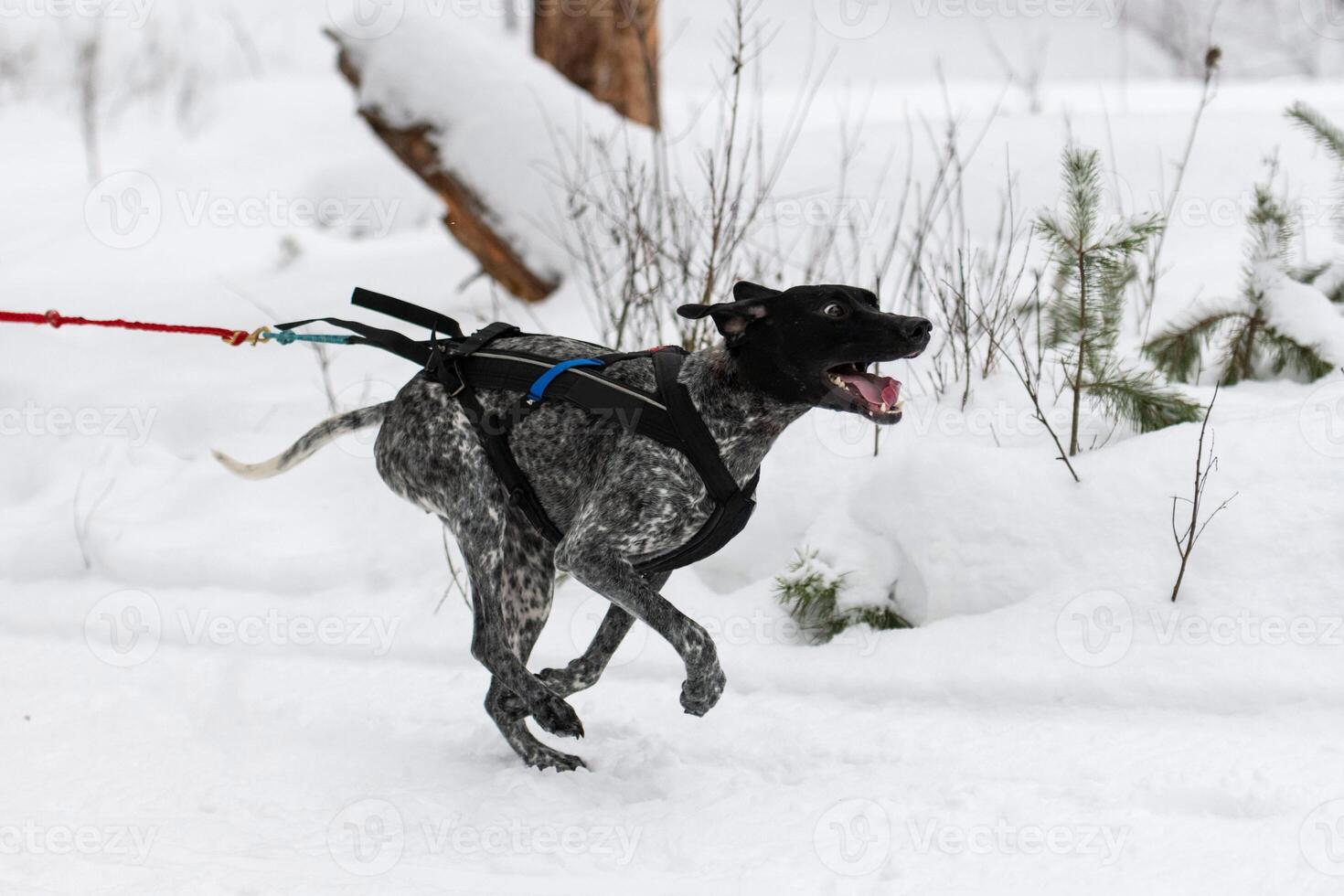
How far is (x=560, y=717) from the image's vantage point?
351 centimetres

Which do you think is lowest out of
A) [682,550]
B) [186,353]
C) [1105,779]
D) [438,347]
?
[186,353]

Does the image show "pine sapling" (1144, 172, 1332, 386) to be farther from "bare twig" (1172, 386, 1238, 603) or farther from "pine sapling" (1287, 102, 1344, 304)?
"bare twig" (1172, 386, 1238, 603)

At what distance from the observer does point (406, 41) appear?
7098mm

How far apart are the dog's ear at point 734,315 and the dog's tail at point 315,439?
1.12 m

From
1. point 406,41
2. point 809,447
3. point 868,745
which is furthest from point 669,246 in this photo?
point 868,745

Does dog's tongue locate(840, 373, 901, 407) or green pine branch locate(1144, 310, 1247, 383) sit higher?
dog's tongue locate(840, 373, 901, 407)

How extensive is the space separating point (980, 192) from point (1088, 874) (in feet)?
16.1

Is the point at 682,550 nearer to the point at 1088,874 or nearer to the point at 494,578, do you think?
the point at 494,578

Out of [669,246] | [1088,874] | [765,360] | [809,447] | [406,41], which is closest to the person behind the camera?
[1088,874]

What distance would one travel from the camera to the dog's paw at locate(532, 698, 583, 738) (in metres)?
3.51

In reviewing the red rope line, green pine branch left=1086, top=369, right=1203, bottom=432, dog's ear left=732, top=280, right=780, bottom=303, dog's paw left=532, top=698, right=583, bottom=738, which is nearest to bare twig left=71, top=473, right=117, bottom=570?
the red rope line

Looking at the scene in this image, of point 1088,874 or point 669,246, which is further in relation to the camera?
point 669,246

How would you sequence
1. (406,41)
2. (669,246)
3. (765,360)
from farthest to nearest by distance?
(406,41)
(669,246)
(765,360)

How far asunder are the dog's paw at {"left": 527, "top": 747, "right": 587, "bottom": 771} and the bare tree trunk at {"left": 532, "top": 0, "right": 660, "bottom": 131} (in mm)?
4902
